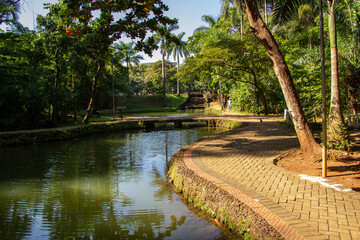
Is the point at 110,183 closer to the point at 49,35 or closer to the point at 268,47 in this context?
the point at 268,47

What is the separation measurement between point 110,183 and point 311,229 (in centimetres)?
543

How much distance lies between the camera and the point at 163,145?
545 inches

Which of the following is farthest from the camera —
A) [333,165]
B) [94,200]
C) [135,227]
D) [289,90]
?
[289,90]

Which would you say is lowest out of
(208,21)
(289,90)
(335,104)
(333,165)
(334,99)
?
(333,165)

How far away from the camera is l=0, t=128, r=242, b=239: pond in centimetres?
473

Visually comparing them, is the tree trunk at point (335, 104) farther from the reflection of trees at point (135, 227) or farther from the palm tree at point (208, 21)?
the palm tree at point (208, 21)

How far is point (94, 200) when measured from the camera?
627 centimetres

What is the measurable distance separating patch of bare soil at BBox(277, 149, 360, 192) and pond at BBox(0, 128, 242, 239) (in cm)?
286

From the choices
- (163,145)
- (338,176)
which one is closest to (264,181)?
(338,176)

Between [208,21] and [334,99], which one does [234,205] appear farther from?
[208,21]

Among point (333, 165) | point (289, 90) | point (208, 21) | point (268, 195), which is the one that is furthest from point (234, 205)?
point (208, 21)

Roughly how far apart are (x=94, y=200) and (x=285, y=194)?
160 inches

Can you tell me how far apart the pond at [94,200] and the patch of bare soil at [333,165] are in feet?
9.40

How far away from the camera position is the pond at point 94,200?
4.73 metres
